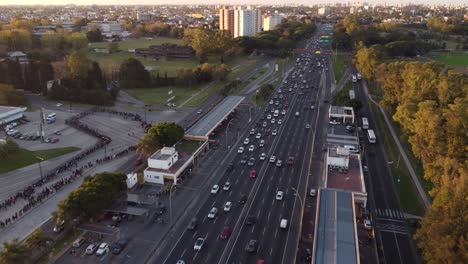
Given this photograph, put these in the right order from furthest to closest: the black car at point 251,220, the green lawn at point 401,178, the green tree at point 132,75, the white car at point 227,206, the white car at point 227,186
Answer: the green tree at point 132,75 < the white car at point 227,186 < the green lawn at point 401,178 < the white car at point 227,206 < the black car at point 251,220

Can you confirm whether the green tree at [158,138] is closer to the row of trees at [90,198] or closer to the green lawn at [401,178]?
the row of trees at [90,198]

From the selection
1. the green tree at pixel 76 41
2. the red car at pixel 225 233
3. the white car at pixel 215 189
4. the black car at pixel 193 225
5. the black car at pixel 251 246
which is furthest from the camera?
the green tree at pixel 76 41

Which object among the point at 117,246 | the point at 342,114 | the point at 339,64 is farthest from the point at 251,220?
the point at 339,64

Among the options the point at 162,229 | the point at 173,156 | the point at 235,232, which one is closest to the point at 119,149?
the point at 173,156

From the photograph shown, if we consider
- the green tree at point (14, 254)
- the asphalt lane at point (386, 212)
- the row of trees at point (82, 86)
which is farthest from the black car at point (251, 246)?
the row of trees at point (82, 86)

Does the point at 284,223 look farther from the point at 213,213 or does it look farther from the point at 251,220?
→ the point at 213,213

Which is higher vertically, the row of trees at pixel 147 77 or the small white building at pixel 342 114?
the row of trees at pixel 147 77

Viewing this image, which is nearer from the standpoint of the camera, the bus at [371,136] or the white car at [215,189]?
the white car at [215,189]
